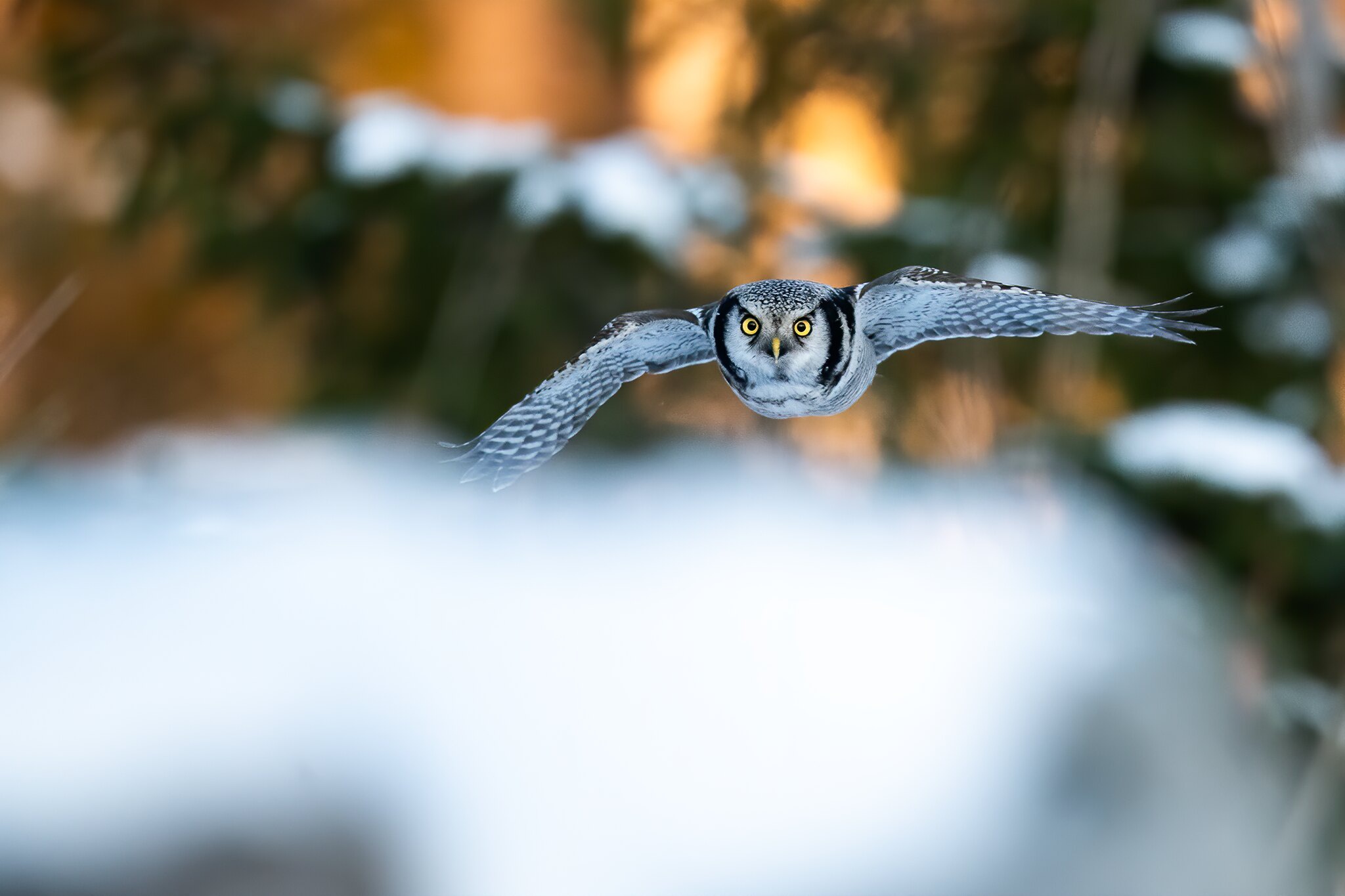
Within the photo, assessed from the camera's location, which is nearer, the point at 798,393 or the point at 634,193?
the point at 798,393

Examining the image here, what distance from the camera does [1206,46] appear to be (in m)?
2.12

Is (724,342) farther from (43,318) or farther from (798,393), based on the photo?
(43,318)

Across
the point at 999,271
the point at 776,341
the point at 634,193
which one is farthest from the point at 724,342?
the point at 634,193

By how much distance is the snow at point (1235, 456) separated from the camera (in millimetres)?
2248

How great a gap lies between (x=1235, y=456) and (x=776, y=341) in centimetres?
220

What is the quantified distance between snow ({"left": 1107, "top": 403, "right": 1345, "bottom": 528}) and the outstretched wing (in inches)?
79.0

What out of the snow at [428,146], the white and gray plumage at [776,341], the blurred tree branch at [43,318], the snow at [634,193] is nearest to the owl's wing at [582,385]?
the white and gray plumage at [776,341]

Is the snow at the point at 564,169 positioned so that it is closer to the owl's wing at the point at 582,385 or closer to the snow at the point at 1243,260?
the snow at the point at 1243,260

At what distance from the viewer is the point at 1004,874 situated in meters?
2.76

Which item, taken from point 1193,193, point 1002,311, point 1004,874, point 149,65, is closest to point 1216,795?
point 1004,874

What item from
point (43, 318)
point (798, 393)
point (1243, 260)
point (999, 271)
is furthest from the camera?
point (1243, 260)

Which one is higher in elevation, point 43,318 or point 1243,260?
point 1243,260

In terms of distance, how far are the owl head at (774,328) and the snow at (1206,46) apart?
208cm

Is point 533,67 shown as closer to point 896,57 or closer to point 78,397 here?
point 896,57
